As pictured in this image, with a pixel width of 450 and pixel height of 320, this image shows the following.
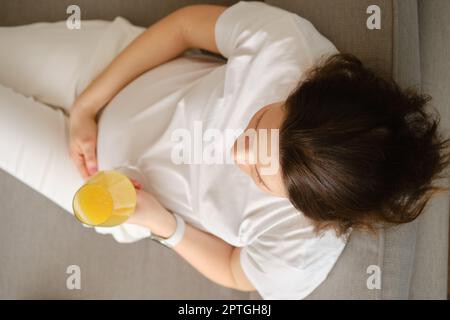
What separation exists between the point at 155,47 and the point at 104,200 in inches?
14.4

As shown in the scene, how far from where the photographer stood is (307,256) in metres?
0.77

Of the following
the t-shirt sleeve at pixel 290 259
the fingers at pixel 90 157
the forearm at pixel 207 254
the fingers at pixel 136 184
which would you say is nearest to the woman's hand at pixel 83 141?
the fingers at pixel 90 157

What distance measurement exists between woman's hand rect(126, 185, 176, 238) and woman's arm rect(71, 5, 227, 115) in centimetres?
24

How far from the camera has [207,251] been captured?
92 cm

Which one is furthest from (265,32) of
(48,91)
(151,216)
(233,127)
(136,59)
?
(48,91)

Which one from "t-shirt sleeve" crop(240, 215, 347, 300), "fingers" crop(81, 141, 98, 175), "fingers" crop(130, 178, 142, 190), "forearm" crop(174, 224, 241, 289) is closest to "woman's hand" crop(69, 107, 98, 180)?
"fingers" crop(81, 141, 98, 175)

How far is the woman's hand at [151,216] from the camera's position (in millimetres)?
820

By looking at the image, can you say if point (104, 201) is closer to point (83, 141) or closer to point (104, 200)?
point (104, 200)

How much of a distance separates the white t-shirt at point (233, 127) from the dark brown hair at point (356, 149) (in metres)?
0.11

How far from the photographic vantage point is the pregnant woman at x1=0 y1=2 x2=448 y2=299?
2.01ft

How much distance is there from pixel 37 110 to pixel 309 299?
70 centimetres

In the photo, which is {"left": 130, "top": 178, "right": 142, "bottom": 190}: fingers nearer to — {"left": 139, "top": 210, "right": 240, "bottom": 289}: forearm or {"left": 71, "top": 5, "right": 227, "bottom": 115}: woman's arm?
{"left": 139, "top": 210, "right": 240, "bottom": 289}: forearm

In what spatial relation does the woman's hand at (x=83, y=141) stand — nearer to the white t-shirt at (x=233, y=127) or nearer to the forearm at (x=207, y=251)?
the white t-shirt at (x=233, y=127)
